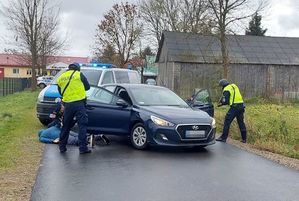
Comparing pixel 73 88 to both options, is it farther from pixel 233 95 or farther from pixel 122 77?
pixel 122 77

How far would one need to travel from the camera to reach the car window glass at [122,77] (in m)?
15.7

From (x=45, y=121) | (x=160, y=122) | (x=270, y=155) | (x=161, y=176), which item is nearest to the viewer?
(x=161, y=176)

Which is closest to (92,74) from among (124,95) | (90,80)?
(90,80)

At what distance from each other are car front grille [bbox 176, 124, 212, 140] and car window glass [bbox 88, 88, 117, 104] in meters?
2.02

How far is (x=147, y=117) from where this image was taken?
10.4 m

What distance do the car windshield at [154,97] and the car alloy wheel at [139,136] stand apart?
71 centimetres

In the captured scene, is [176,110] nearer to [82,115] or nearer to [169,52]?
[82,115]

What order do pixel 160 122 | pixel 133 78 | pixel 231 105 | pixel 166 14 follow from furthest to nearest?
1. pixel 166 14
2. pixel 133 78
3. pixel 231 105
4. pixel 160 122

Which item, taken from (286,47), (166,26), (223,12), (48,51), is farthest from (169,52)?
(166,26)

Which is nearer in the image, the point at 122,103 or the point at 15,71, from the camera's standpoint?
the point at 122,103

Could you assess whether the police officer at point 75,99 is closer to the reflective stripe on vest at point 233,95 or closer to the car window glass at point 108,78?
the reflective stripe on vest at point 233,95

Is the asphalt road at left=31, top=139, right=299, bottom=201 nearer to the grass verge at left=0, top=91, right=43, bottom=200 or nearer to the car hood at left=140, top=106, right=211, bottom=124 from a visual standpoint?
the grass verge at left=0, top=91, right=43, bottom=200

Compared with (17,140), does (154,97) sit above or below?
above

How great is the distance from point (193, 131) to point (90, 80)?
602 centimetres
